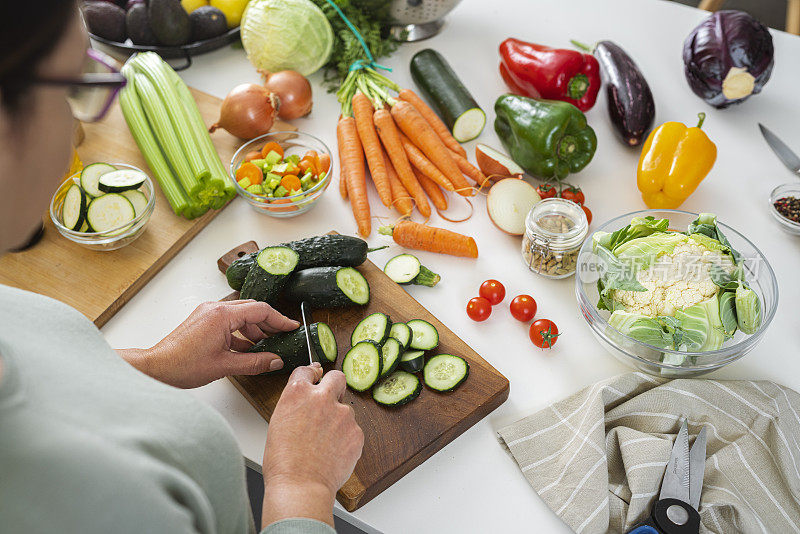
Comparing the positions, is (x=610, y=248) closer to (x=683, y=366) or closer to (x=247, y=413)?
(x=683, y=366)

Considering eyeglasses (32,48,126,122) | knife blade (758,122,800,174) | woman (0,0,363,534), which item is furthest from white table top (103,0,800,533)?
eyeglasses (32,48,126,122)

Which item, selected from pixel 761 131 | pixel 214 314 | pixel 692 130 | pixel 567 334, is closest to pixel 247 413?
pixel 214 314

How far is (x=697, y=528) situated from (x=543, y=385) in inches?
18.4

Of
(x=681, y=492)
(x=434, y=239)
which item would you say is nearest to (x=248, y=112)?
(x=434, y=239)

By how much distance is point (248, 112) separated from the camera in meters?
2.06

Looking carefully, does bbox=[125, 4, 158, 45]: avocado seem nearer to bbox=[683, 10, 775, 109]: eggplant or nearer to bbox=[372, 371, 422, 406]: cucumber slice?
bbox=[372, 371, 422, 406]: cucumber slice

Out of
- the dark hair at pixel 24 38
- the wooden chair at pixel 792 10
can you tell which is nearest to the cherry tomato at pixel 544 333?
the dark hair at pixel 24 38

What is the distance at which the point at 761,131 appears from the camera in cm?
213

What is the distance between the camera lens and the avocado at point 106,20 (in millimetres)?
2344

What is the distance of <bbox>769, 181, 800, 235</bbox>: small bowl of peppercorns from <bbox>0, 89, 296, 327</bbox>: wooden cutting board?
1680 millimetres

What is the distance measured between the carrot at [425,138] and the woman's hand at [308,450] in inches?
36.4

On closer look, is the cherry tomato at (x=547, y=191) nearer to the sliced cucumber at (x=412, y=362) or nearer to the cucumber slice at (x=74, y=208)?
the sliced cucumber at (x=412, y=362)

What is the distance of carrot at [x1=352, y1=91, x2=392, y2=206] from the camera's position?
1984 mm

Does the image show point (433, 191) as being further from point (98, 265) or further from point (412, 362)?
point (98, 265)
